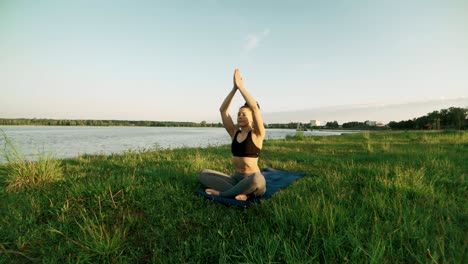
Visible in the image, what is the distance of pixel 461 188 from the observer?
388 cm

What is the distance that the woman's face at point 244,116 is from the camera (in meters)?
3.88

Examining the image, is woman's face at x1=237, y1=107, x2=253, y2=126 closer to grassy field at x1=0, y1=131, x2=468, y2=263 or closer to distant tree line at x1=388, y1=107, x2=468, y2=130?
grassy field at x1=0, y1=131, x2=468, y2=263

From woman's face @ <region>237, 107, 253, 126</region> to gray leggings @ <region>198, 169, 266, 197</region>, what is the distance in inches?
38.0

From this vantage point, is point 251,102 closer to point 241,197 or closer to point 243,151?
point 243,151

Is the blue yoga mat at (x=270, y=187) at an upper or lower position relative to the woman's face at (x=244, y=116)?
lower

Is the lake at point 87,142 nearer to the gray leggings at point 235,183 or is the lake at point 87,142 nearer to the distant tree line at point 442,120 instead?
the gray leggings at point 235,183

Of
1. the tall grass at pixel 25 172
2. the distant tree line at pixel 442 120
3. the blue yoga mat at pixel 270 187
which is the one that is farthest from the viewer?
the distant tree line at pixel 442 120

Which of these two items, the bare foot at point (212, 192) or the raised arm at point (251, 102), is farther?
the bare foot at point (212, 192)

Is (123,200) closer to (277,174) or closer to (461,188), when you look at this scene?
(277,174)

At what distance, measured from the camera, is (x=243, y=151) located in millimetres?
3885

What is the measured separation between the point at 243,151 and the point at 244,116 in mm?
651

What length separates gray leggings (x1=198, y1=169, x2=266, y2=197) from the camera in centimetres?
353

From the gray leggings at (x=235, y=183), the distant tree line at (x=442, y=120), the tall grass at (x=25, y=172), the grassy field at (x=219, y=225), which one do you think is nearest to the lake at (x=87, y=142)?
the tall grass at (x=25, y=172)

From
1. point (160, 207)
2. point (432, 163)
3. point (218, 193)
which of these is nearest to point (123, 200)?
point (160, 207)
